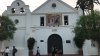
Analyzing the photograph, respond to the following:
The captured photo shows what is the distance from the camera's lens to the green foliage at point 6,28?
43.2 metres

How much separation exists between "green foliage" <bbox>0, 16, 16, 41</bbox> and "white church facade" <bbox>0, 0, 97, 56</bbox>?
263 centimetres

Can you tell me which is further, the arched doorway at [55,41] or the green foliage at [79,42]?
the arched doorway at [55,41]

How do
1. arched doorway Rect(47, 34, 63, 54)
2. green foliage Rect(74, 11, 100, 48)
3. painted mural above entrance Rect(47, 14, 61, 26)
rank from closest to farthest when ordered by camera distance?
green foliage Rect(74, 11, 100, 48)
arched doorway Rect(47, 34, 63, 54)
painted mural above entrance Rect(47, 14, 61, 26)

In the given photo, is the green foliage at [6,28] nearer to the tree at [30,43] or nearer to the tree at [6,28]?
the tree at [6,28]

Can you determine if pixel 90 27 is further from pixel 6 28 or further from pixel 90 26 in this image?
pixel 6 28

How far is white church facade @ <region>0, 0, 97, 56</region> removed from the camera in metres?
45.9

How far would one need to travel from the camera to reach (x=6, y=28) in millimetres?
43656

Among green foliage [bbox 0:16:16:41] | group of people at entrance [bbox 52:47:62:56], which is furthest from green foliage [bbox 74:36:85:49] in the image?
green foliage [bbox 0:16:16:41]

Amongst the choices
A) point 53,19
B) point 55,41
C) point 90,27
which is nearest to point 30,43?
point 55,41

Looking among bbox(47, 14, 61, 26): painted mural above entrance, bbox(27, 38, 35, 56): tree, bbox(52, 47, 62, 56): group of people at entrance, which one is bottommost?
bbox(52, 47, 62, 56): group of people at entrance

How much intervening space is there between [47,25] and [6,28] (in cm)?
676

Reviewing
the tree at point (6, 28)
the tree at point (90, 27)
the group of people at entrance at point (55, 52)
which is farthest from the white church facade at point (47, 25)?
the tree at point (90, 27)

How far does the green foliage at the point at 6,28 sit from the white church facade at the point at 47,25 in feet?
8.64

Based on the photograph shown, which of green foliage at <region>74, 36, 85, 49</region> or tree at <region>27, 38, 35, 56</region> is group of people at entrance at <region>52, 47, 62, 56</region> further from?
tree at <region>27, 38, 35, 56</region>
